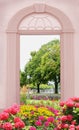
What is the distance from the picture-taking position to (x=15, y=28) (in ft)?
35.5

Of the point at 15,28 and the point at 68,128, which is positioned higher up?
the point at 15,28

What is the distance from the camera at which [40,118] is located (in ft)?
18.1

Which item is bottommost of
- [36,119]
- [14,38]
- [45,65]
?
[36,119]

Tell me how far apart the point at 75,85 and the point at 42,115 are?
5.13 metres

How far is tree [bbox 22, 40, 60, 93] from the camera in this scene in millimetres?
28170

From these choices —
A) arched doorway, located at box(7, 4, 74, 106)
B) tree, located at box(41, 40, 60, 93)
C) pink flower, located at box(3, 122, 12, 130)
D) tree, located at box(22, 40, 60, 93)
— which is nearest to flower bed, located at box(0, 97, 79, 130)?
pink flower, located at box(3, 122, 12, 130)

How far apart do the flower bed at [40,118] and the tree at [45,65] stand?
2170 cm

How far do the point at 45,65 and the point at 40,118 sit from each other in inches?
962

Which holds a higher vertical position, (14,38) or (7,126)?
(14,38)

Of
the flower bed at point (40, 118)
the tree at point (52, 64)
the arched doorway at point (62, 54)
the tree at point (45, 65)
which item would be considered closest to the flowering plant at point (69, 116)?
the flower bed at point (40, 118)

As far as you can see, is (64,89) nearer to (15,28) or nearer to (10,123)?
(15,28)

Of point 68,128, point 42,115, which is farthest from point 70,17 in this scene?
point 68,128

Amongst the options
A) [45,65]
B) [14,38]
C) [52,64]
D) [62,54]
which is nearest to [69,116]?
[62,54]

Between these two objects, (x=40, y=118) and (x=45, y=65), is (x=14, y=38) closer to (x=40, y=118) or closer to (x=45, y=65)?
(x=40, y=118)
